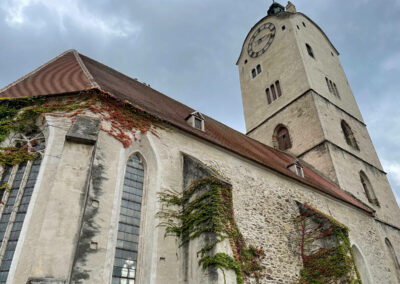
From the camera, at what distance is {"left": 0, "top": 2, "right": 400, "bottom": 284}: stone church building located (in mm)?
6781

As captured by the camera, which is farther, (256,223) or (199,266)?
(256,223)

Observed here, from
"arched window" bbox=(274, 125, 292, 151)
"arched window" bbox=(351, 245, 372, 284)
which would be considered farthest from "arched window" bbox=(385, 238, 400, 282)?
"arched window" bbox=(274, 125, 292, 151)

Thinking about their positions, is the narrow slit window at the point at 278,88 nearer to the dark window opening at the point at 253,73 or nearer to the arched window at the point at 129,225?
the dark window opening at the point at 253,73

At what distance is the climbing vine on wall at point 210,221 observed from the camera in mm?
7508

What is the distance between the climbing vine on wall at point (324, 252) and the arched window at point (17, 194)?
8353 millimetres

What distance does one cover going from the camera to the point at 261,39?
2622cm

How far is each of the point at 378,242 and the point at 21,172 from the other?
49.1 ft

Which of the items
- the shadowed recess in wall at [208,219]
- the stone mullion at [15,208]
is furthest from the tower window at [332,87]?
the stone mullion at [15,208]

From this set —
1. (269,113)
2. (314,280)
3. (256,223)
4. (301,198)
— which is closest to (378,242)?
(301,198)

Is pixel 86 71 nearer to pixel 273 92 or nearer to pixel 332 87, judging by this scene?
pixel 273 92

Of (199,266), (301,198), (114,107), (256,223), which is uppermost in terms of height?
(114,107)

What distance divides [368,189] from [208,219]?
14.2m

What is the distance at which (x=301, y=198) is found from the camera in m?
12.9

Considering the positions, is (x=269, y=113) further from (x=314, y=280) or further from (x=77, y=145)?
(x=77, y=145)
